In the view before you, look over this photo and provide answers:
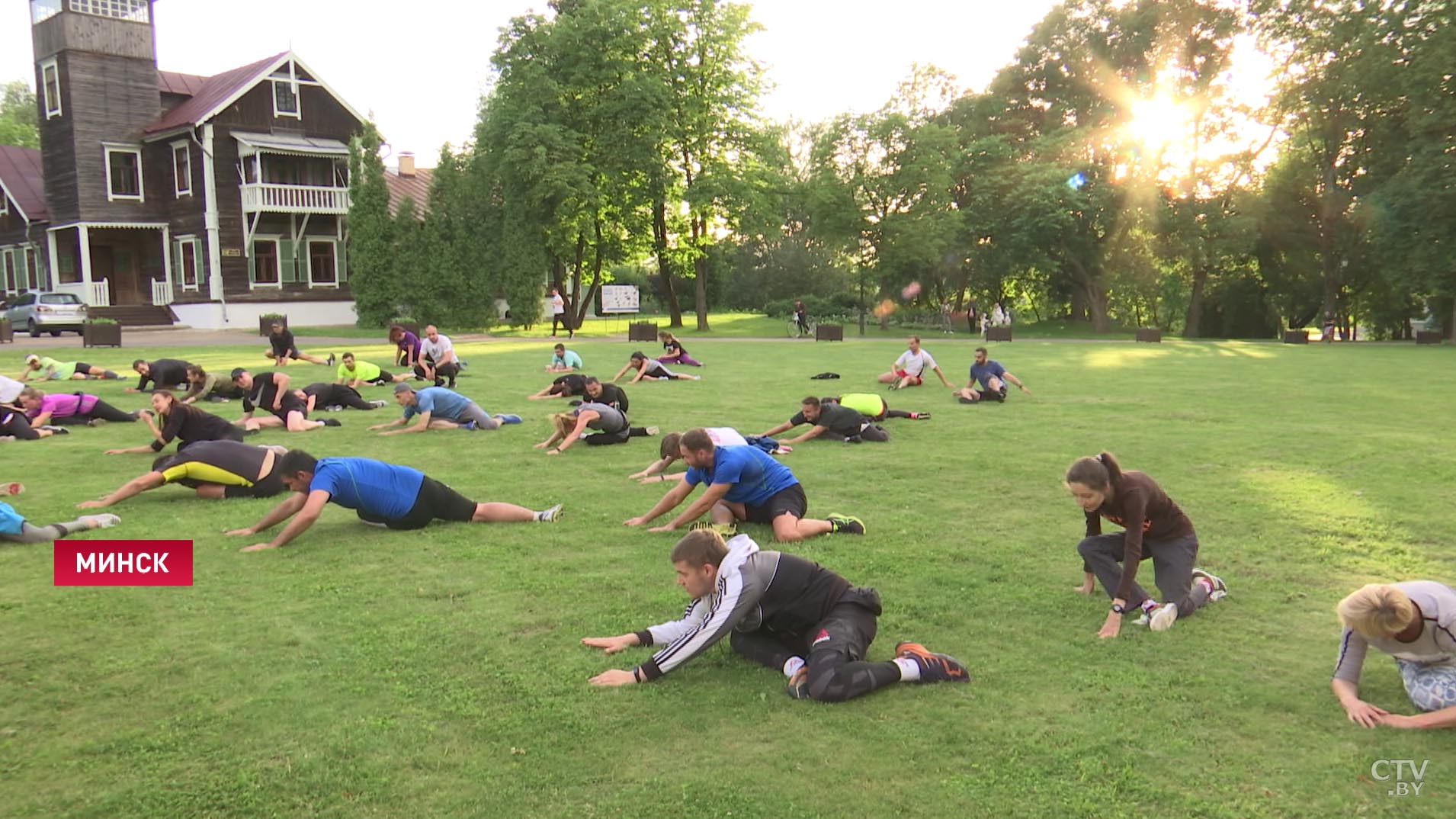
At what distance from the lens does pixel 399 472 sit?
26.5 feet

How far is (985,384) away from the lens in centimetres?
1706

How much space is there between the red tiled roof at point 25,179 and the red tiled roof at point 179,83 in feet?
22.4

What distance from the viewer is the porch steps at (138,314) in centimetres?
4088

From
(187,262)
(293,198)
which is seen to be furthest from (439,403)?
(187,262)

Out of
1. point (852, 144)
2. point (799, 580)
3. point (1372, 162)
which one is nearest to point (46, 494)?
point (799, 580)

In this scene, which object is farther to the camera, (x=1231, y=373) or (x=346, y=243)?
(x=346, y=243)

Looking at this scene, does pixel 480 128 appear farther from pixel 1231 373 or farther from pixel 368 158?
pixel 1231 373

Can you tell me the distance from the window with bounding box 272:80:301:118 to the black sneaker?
4374 cm

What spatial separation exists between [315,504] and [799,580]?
14.0 feet

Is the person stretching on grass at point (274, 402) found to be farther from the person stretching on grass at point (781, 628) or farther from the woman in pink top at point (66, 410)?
the person stretching on grass at point (781, 628)

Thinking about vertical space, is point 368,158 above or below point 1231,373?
above

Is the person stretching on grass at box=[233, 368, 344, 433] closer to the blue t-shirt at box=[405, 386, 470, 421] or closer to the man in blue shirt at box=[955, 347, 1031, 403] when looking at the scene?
the blue t-shirt at box=[405, 386, 470, 421]

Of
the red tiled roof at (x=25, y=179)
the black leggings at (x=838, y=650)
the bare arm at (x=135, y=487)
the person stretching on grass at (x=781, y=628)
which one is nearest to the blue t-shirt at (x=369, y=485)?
the bare arm at (x=135, y=487)

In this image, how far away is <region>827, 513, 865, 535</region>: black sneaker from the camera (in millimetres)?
7867
